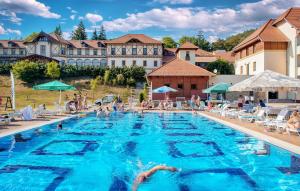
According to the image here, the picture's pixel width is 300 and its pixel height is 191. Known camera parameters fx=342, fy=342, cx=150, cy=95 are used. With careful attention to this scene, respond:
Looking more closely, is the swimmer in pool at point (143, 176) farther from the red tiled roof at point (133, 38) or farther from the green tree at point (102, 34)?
the green tree at point (102, 34)

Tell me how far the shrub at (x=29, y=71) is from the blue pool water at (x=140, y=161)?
4289 cm

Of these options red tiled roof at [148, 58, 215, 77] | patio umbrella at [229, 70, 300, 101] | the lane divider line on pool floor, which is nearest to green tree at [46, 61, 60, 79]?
red tiled roof at [148, 58, 215, 77]

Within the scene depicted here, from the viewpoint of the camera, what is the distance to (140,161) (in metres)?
9.98

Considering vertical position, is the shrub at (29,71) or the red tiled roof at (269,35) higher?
the red tiled roof at (269,35)

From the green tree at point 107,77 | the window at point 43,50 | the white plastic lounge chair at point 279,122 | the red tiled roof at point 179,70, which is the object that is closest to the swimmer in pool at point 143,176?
the white plastic lounge chair at point 279,122

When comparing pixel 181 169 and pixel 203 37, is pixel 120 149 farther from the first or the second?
pixel 203 37

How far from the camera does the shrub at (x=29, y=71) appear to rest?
5516 cm

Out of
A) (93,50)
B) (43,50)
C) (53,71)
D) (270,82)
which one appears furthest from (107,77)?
(270,82)

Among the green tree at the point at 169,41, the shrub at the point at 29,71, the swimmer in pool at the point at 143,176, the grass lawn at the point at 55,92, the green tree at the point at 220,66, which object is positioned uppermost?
the green tree at the point at 169,41

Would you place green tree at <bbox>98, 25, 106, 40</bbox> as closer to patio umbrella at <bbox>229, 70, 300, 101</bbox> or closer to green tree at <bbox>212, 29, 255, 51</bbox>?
green tree at <bbox>212, 29, 255, 51</bbox>

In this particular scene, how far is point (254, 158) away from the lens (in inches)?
397

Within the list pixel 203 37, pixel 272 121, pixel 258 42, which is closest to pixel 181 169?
pixel 272 121

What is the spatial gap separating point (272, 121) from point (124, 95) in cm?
3464

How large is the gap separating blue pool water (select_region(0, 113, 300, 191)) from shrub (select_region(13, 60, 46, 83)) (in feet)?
141
